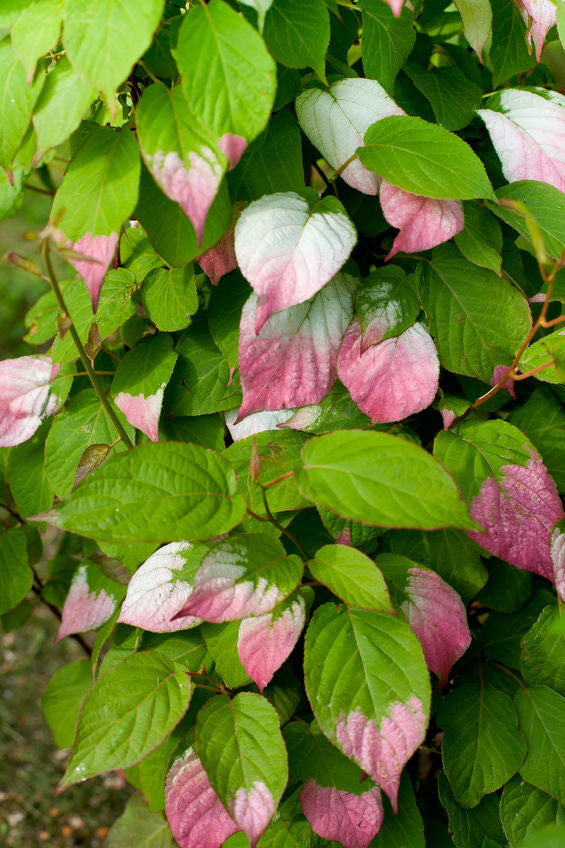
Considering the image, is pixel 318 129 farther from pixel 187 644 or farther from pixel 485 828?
pixel 485 828

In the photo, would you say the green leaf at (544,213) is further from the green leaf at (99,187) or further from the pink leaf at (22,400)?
the pink leaf at (22,400)

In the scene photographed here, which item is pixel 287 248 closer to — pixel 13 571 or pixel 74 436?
pixel 74 436

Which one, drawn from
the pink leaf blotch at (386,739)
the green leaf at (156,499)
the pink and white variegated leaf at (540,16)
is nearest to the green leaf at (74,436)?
the green leaf at (156,499)

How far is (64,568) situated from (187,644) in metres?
0.57

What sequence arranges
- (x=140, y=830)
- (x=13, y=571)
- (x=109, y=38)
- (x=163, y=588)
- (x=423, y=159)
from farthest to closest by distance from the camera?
(x=140, y=830), (x=13, y=571), (x=163, y=588), (x=423, y=159), (x=109, y=38)

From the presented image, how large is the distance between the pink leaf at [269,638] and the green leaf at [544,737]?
349 millimetres

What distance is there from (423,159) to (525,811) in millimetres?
786

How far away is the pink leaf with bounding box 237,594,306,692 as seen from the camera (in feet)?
2.37

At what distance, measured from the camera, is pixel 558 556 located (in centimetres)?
75

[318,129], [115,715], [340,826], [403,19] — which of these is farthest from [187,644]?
[403,19]

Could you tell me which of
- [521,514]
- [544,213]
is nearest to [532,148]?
[544,213]

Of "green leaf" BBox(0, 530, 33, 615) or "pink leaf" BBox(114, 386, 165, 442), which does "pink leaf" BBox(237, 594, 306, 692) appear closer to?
"pink leaf" BBox(114, 386, 165, 442)

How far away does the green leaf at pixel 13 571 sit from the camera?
44.9 inches

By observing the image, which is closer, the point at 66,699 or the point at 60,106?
the point at 60,106
